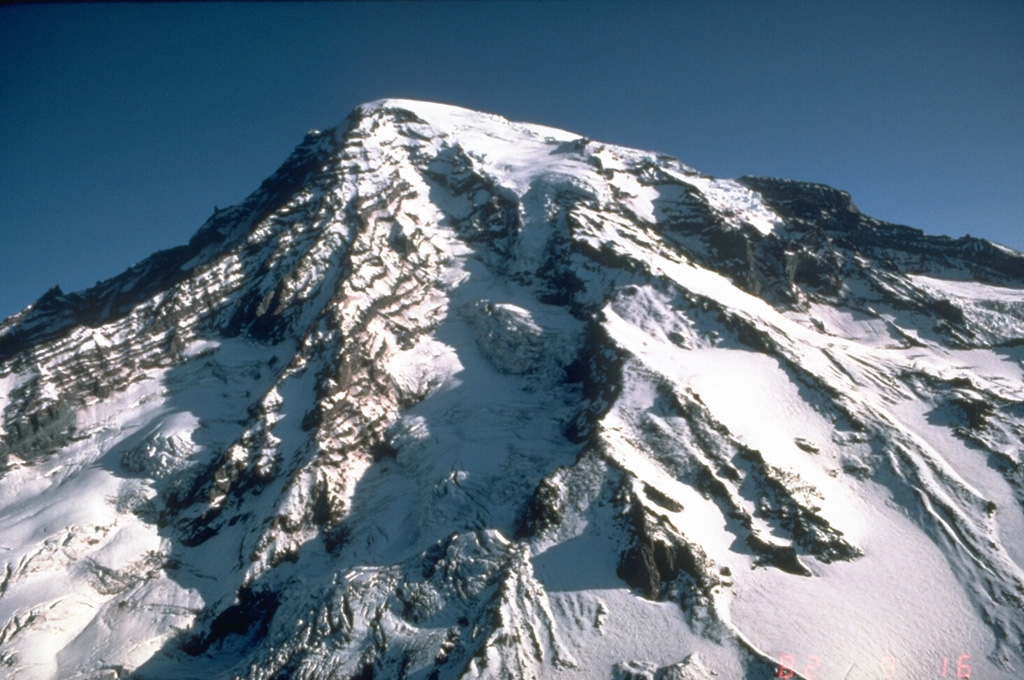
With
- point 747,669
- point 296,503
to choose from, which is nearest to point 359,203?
point 296,503

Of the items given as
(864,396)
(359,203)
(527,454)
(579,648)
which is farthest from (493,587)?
(359,203)

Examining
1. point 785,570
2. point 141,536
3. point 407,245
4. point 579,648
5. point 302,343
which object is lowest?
point 141,536

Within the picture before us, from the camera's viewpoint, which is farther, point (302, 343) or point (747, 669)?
point (302, 343)

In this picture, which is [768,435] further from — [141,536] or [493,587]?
[141,536]

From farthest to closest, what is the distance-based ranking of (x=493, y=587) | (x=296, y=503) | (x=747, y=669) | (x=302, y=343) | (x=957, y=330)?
(x=957, y=330) < (x=302, y=343) < (x=296, y=503) < (x=493, y=587) < (x=747, y=669)

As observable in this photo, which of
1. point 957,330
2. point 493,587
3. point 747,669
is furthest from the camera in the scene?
point 957,330

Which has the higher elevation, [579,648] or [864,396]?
[864,396]
